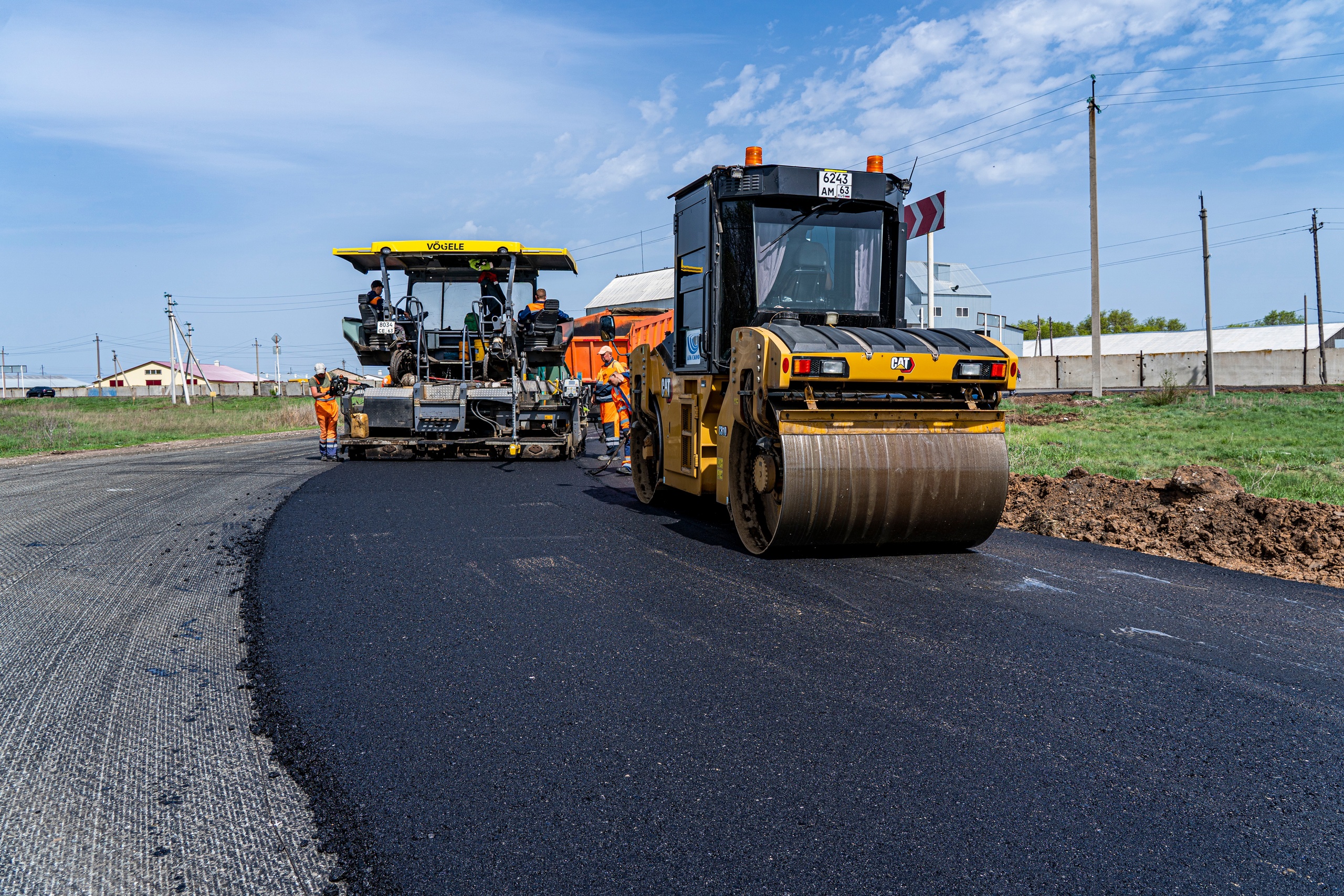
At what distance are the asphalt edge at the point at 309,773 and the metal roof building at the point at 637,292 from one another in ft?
176

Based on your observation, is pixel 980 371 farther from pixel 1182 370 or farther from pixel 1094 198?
pixel 1182 370

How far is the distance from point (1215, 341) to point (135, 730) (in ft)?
283

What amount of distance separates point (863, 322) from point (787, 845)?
196 inches

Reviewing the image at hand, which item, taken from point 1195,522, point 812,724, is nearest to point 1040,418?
point 1195,522

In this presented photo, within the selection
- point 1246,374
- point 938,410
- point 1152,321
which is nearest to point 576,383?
point 938,410

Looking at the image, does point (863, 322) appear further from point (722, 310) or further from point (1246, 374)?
point (1246, 374)

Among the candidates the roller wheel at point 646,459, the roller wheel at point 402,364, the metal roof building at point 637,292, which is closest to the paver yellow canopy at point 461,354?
the roller wheel at point 402,364

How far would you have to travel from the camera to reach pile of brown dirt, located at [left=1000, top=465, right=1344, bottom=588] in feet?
19.4

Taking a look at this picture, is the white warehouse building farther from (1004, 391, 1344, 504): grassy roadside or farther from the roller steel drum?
the roller steel drum

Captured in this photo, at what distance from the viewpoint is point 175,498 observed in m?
9.12

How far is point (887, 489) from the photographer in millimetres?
5586

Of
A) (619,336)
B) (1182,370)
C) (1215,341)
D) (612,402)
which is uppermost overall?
(1215,341)

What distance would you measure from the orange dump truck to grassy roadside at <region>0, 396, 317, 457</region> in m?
7.81

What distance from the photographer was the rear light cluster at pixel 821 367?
544cm
